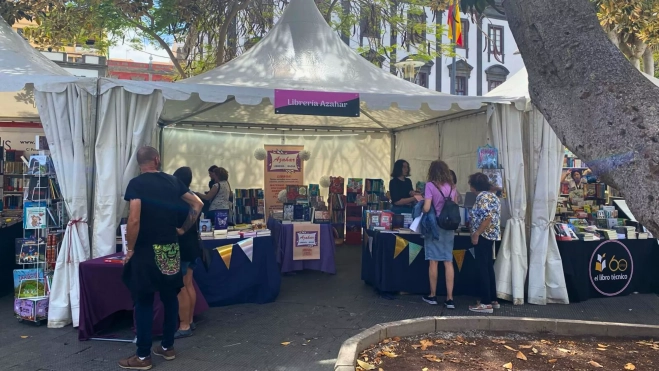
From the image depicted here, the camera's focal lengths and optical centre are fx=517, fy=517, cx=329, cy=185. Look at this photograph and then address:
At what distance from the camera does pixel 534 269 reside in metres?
6.20

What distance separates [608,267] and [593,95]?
4.66 m

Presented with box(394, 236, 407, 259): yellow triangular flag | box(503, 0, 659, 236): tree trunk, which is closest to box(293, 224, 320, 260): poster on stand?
box(394, 236, 407, 259): yellow triangular flag

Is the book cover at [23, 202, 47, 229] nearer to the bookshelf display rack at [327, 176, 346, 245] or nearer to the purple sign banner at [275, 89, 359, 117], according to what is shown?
the purple sign banner at [275, 89, 359, 117]

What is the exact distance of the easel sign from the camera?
20.6 feet

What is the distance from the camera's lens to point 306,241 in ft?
24.4

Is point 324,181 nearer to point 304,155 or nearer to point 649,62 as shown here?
point 304,155

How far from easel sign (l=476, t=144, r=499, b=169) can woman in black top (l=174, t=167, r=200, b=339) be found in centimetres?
352

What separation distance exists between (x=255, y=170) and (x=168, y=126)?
1.93m

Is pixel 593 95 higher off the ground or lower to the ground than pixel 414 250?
higher

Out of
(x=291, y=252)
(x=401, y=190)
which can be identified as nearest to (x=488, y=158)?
(x=401, y=190)

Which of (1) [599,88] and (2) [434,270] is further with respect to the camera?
(2) [434,270]

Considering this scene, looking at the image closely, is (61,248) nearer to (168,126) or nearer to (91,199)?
(91,199)

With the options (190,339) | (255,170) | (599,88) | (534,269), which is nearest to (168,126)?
(255,170)

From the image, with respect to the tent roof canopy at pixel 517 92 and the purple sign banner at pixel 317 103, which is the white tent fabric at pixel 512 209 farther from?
the purple sign banner at pixel 317 103
